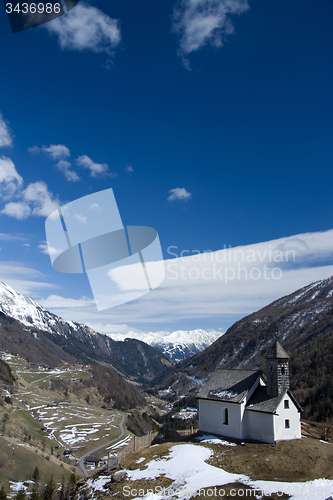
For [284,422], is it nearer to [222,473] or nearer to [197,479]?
[222,473]

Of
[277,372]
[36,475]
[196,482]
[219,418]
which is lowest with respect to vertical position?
[36,475]

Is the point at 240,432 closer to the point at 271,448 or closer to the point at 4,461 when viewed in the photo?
the point at 271,448

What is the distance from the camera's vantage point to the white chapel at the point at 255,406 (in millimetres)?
33906

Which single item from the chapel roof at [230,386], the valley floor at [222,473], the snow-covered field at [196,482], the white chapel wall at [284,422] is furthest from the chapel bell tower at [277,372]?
the snow-covered field at [196,482]

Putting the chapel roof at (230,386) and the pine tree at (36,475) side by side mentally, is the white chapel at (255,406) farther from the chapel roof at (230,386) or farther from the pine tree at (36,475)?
the pine tree at (36,475)

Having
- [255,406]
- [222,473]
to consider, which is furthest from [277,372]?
[222,473]

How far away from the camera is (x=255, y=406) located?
118 ft

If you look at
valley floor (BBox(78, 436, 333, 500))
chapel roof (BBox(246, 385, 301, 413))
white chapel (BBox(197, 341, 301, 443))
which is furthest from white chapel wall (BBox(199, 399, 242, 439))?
valley floor (BBox(78, 436, 333, 500))

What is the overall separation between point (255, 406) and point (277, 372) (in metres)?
4.85

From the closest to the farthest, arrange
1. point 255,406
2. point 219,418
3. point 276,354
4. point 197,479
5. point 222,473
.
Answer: point 197,479
point 222,473
point 255,406
point 219,418
point 276,354

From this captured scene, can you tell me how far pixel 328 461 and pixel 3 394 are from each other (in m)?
186

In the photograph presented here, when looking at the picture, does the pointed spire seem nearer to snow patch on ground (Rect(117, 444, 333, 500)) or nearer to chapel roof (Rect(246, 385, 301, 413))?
chapel roof (Rect(246, 385, 301, 413))

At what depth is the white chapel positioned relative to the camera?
33906 millimetres

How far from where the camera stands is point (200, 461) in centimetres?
2666
